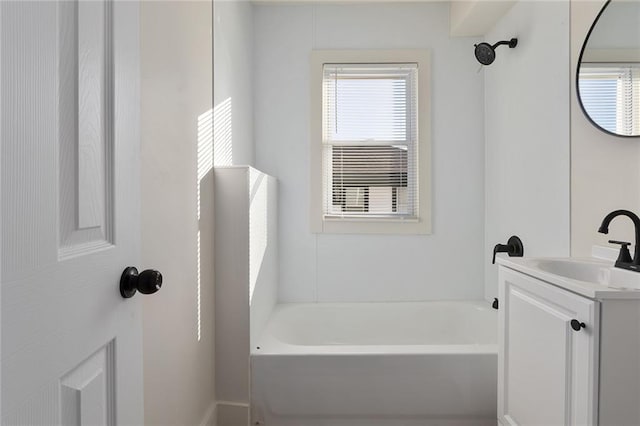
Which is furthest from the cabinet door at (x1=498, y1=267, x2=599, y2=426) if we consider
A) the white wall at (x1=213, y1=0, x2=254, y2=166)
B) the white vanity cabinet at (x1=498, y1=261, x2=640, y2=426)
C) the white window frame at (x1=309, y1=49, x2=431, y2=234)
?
the white wall at (x1=213, y1=0, x2=254, y2=166)

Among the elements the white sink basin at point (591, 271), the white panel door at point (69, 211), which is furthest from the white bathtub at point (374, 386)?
the white panel door at point (69, 211)

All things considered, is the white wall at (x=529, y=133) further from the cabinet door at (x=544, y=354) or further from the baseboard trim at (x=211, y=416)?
the baseboard trim at (x=211, y=416)

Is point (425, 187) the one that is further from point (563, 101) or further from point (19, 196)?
point (19, 196)

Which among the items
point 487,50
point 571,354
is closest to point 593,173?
point 571,354

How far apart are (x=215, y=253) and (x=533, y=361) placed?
1.40m

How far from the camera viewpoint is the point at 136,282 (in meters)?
0.81

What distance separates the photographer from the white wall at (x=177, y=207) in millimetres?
1337

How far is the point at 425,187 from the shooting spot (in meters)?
2.85

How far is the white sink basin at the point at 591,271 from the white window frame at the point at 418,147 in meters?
1.31

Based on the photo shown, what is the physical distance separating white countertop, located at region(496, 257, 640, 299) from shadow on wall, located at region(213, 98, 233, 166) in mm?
1382

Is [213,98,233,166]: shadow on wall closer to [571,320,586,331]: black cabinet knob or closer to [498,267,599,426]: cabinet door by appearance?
[498,267,599,426]: cabinet door

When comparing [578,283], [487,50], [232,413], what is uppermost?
[487,50]

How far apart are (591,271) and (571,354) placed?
0.50 meters

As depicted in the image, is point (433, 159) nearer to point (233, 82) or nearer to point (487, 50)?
point (487, 50)
